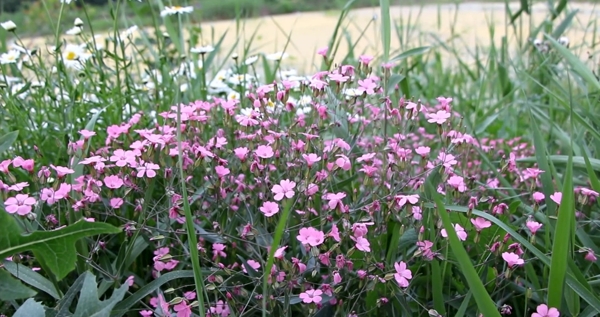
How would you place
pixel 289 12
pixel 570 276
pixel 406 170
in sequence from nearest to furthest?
1. pixel 570 276
2. pixel 406 170
3. pixel 289 12

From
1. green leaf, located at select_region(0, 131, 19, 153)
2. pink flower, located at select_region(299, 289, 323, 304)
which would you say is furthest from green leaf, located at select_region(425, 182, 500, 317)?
green leaf, located at select_region(0, 131, 19, 153)

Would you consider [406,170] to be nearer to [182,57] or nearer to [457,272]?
[457,272]

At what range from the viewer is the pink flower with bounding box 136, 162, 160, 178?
42.6 inches

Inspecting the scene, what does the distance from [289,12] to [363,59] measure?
5127mm

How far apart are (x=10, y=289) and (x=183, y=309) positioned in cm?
26

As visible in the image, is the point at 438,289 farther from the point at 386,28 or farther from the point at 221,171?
the point at 386,28

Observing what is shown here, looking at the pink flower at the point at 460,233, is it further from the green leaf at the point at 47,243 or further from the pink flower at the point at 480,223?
the green leaf at the point at 47,243

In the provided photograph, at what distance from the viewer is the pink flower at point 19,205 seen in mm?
979

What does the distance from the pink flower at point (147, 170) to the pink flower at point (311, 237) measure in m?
0.28

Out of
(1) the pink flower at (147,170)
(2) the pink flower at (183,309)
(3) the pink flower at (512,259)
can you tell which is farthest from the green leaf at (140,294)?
(3) the pink flower at (512,259)

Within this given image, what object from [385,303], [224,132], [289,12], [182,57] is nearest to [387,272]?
[385,303]

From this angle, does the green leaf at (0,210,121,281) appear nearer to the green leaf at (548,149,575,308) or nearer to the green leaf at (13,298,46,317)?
the green leaf at (13,298,46,317)

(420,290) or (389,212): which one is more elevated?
(389,212)

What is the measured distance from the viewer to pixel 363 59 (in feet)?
4.34
